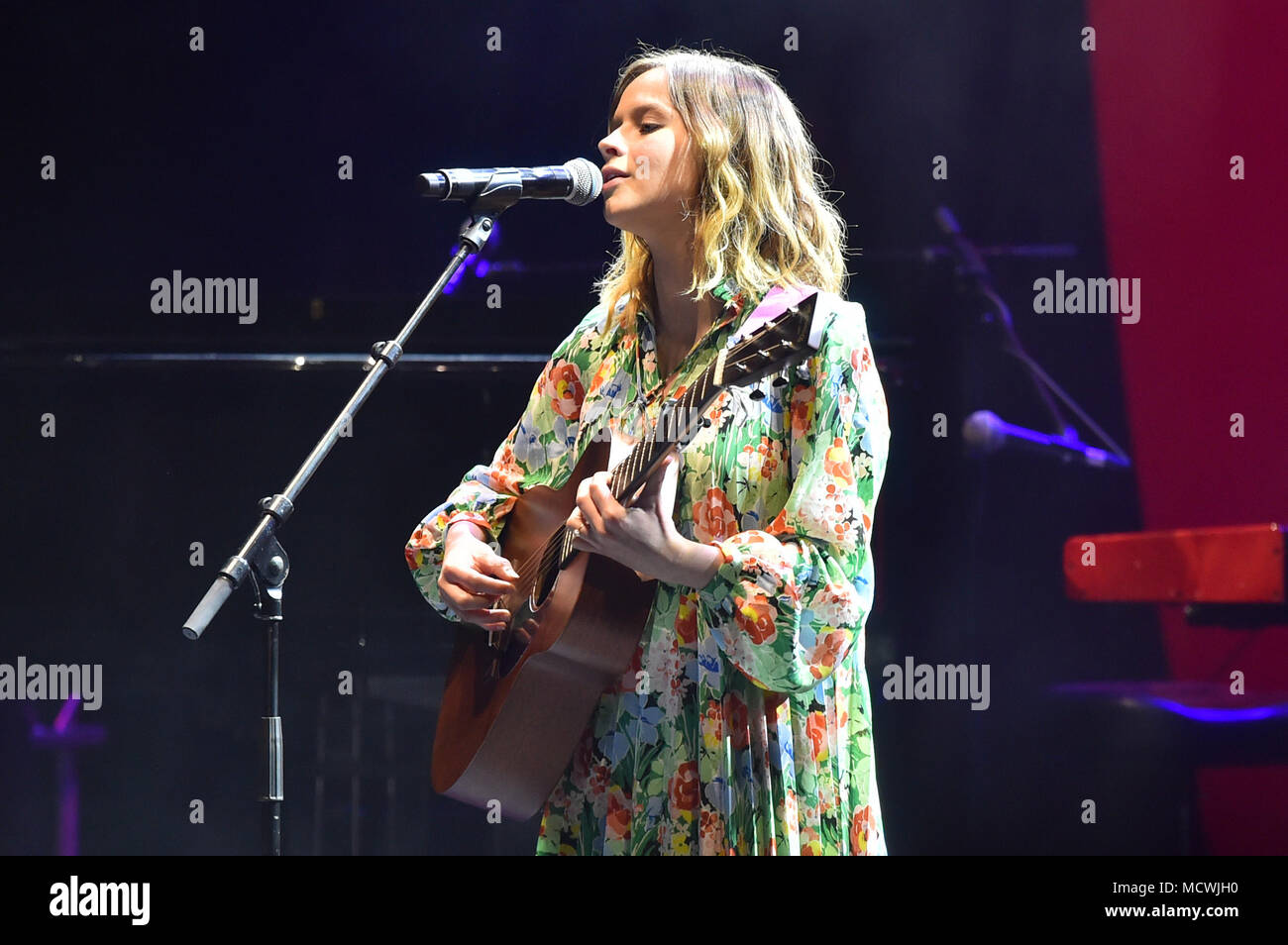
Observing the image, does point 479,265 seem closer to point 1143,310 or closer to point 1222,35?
point 1143,310

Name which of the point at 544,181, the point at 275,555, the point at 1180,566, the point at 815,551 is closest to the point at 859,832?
the point at 815,551

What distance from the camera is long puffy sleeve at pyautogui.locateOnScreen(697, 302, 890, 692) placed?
137cm

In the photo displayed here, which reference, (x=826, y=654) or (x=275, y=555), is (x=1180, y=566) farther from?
(x=275, y=555)

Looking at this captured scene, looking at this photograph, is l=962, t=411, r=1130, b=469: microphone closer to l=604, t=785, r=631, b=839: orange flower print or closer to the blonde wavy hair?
the blonde wavy hair

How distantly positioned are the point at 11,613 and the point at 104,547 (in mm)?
249

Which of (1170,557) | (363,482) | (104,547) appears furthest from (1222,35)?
(104,547)

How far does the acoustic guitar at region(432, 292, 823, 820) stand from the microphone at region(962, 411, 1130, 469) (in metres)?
1.56

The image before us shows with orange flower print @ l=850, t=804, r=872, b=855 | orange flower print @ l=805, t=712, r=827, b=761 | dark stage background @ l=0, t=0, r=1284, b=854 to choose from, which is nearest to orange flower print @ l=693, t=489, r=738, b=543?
orange flower print @ l=805, t=712, r=827, b=761

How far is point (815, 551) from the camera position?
140 centimetres

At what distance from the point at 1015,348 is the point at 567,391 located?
1.64 metres
